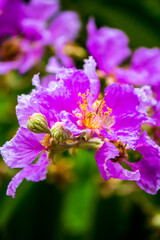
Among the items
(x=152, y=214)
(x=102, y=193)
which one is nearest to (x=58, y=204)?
Answer: (x=102, y=193)

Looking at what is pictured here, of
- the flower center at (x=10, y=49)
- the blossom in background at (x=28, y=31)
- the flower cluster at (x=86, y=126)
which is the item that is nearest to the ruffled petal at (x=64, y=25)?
the blossom in background at (x=28, y=31)

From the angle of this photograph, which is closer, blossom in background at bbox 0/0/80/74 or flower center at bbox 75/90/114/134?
flower center at bbox 75/90/114/134

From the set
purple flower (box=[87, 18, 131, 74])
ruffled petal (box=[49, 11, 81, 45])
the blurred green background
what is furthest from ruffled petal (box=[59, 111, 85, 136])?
ruffled petal (box=[49, 11, 81, 45])

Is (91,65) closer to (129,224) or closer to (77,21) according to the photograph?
(77,21)

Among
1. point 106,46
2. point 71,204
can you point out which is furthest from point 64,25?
point 71,204

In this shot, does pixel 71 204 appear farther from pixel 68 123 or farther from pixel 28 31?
pixel 68 123

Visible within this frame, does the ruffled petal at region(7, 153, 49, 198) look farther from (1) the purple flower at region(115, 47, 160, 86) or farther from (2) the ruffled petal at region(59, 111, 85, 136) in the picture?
(1) the purple flower at region(115, 47, 160, 86)
